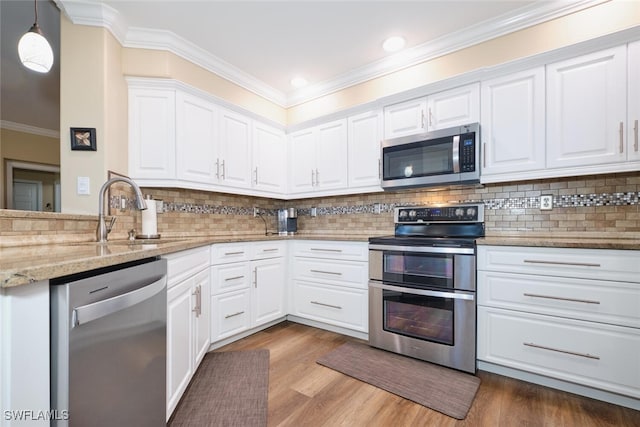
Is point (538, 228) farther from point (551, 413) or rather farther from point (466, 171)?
point (551, 413)

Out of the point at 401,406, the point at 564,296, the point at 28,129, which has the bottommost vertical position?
the point at 401,406

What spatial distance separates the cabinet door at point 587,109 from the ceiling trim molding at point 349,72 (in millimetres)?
471

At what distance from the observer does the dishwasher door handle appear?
0.79 metres

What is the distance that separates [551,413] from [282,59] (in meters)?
3.24

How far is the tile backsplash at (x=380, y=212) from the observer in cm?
178

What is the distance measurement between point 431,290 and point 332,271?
2.93 ft

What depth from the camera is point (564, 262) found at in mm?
1690

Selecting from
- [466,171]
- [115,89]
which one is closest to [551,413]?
[466,171]

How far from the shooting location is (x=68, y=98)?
6.67 ft

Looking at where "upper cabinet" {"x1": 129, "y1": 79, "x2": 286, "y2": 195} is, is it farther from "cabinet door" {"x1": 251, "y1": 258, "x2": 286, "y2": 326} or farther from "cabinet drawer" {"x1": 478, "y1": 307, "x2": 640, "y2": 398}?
"cabinet drawer" {"x1": 478, "y1": 307, "x2": 640, "y2": 398}

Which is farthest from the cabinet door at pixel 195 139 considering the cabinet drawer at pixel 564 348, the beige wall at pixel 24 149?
the beige wall at pixel 24 149

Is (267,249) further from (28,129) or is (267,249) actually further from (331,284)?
(28,129)

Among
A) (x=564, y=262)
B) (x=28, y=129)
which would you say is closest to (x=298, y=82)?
(x=564, y=262)

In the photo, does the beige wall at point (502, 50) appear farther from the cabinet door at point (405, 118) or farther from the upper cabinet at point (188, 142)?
the upper cabinet at point (188, 142)
